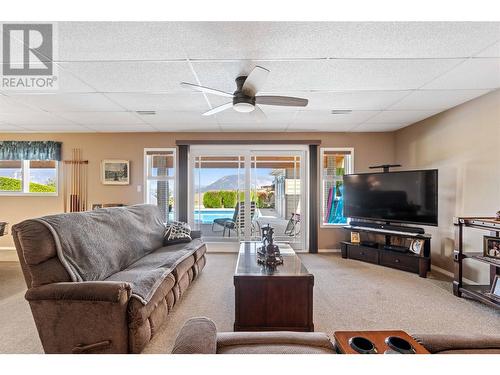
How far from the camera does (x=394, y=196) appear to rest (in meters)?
4.25

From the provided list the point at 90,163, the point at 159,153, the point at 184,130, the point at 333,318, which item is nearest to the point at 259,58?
the point at 333,318

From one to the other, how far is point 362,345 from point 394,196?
370 centimetres

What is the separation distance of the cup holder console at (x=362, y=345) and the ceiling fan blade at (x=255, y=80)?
1.87 metres

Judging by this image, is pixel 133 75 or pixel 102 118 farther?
pixel 102 118

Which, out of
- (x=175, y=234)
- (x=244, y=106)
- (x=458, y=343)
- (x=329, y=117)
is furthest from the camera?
(x=329, y=117)

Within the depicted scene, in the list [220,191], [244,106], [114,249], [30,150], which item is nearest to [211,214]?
[220,191]

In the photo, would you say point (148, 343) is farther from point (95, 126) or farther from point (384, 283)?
point (95, 126)

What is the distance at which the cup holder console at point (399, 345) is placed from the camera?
3.55ft

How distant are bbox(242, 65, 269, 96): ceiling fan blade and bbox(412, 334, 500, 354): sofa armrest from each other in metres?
2.01

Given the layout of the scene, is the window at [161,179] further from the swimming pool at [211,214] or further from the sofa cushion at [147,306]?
the sofa cushion at [147,306]

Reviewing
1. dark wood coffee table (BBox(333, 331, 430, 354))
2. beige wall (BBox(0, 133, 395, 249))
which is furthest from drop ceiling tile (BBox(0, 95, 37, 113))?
dark wood coffee table (BBox(333, 331, 430, 354))

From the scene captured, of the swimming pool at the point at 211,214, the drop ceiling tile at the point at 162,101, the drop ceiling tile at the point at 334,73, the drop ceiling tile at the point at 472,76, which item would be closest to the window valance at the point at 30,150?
the drop ceiling tile at the point at 162,101

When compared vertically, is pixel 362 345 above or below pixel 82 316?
above

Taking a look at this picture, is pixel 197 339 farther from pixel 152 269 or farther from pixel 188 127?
pixel 188 127
